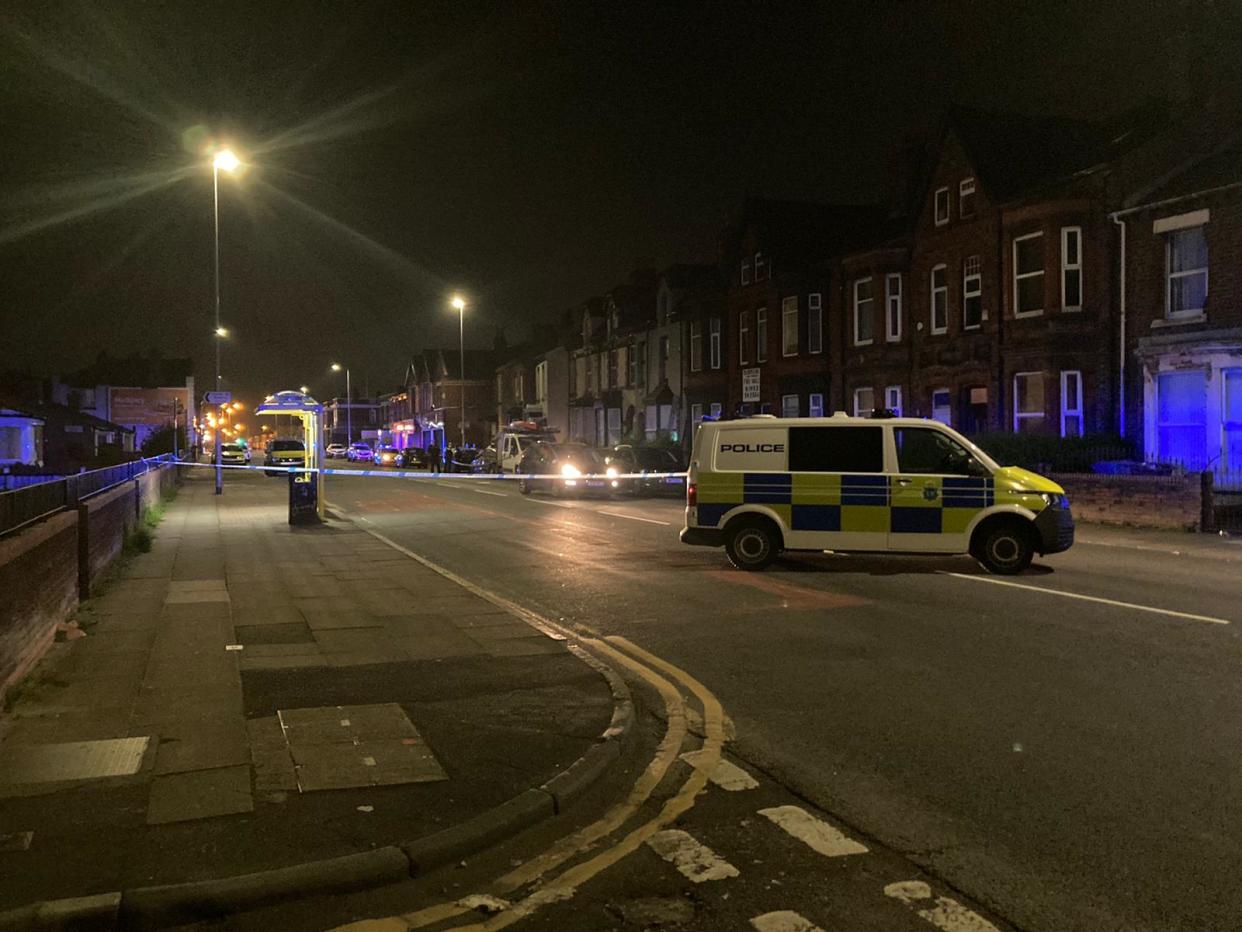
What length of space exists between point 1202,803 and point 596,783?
10.2 ft

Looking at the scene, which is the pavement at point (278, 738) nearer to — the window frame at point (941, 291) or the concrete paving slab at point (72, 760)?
the concrete paving slab at point (72, 760)

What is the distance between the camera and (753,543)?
47.5 ft

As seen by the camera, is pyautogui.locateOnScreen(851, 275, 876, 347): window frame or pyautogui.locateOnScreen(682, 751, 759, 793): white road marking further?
pyautogui.locateOnScreen(851, 275, 876, 347): window frame

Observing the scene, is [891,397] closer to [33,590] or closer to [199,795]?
[33,590]

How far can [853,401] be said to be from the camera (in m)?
35.8

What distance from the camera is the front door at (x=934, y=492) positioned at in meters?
13.5

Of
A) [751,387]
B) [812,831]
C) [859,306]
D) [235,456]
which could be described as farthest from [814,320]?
[235,456]

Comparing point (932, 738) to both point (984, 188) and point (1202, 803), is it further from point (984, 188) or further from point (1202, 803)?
point (984, 188)

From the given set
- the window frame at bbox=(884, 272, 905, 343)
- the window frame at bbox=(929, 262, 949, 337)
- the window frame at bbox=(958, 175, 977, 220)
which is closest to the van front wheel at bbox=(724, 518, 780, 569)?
the window frame at bbox=(929, 262, 949, 337)

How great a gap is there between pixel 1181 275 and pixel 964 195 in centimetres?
755

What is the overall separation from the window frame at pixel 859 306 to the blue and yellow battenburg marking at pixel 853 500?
21541 millimetres

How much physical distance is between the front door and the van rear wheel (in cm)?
25

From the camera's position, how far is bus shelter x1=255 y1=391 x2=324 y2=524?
73.8ft

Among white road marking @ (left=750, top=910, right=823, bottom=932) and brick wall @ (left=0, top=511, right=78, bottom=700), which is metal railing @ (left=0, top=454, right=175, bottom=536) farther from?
white road marking @ (left=750, top=910, right=823, bottom=932)
